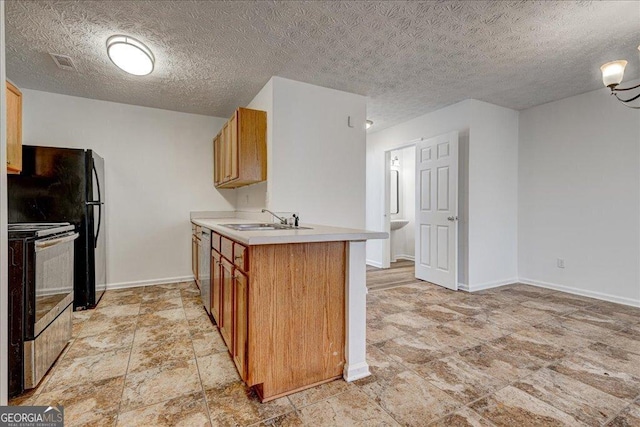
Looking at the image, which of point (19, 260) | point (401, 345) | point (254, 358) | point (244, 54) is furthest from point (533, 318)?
point (19, 260)

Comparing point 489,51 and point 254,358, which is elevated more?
point 489,51

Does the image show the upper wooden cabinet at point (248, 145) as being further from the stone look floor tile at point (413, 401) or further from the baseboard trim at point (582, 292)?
the baseboard trim at point (582, 292)

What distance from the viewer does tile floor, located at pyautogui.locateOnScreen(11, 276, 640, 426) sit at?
1.54 meters

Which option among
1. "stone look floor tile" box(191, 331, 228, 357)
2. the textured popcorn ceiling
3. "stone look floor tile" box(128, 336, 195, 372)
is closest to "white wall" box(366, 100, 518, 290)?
the textured popcorn ceiling

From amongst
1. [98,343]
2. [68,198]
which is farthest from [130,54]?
[98,343]

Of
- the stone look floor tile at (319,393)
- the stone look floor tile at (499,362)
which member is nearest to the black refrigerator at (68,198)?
the stone look floor tile at (319,393)

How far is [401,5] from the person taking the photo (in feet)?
6.80

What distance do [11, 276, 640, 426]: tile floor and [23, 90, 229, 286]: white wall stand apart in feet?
3.83

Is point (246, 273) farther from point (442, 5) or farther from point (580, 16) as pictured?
point (580, 16)

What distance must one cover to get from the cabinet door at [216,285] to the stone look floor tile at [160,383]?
1.42 feet

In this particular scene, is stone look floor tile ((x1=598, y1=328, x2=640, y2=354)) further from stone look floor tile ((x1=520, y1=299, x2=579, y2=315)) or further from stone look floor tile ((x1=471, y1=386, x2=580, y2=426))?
stone look floor tile ((x1=471, y1=386, x2=580, y2=426))

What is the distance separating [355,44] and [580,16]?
1.61m

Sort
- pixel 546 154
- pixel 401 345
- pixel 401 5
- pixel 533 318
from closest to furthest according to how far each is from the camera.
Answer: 1. pixel 401 5
2. pixel 401 345
3. pixel 533 318
4. pixel 546 154

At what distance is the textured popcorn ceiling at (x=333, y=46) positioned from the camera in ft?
6.93
